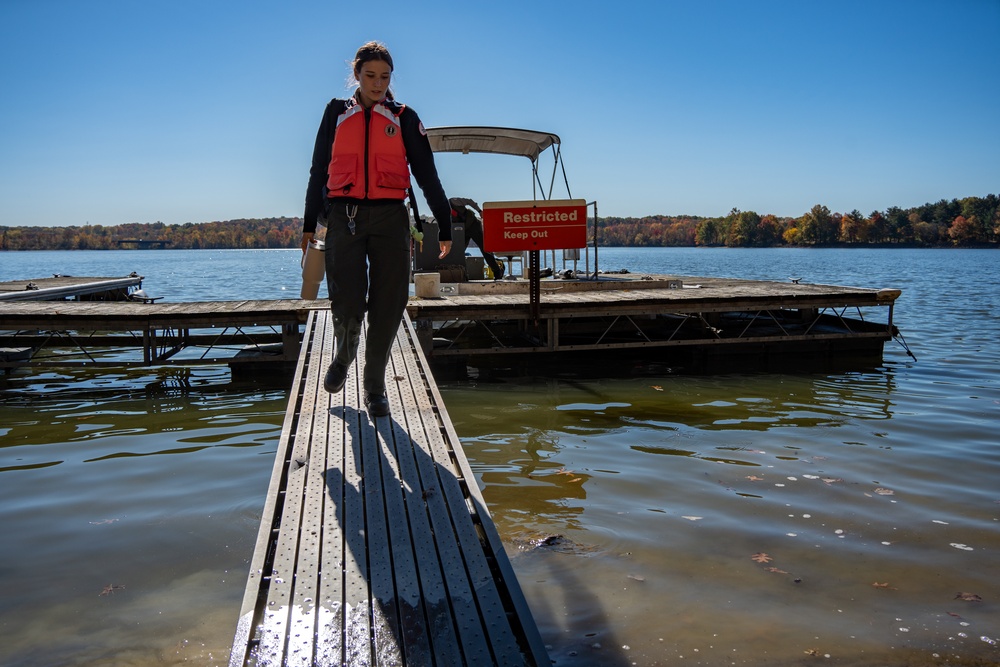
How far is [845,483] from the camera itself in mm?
6340

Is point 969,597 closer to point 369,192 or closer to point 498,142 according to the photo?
point 369,192

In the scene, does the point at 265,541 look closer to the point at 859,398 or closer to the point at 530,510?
the point at 530,510

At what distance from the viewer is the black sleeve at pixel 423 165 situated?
15.5 feet

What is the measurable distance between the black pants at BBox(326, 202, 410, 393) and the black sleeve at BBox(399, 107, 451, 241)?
235 mm

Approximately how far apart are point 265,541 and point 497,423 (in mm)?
5365

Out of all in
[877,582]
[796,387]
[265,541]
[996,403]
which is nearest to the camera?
[265,541]

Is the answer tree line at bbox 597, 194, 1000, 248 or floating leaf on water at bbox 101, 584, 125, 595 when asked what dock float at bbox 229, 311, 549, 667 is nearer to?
floating leaf on water at bbox 101, 584, 125, 595

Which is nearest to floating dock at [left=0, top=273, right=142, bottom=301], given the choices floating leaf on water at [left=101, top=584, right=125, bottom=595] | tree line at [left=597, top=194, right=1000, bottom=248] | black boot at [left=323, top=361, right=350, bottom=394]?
black boot at [left=323, top=361, right=350, bottom=394]

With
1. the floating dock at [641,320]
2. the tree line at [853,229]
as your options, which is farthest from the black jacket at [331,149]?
the tree line at [853,229]

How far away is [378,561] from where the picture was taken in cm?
342

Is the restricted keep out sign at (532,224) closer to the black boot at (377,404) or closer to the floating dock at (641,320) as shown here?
the floating dock at (641,320)

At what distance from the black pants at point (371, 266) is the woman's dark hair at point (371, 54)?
844 millimetres

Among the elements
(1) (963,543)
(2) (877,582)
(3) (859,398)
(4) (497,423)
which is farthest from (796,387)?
(2) (877,582)

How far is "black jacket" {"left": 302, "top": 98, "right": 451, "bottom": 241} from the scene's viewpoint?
4.68 meters
